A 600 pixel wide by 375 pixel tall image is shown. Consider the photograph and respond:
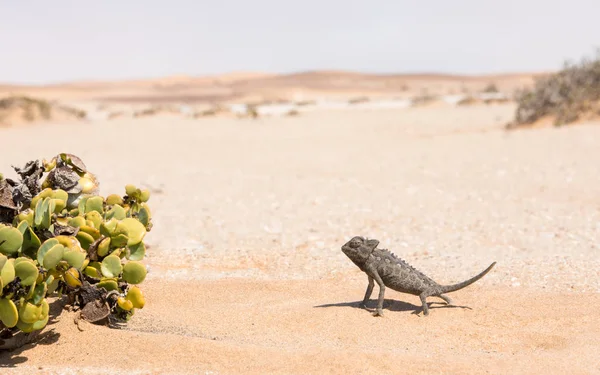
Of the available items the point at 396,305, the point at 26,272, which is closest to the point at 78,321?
the point at 26,272

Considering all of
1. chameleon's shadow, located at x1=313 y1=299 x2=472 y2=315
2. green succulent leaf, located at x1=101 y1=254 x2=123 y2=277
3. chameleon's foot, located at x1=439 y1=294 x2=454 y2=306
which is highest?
green succulent leaf, located at x1=101 y1=254 x2=123 y2=277

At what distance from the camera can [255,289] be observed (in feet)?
20.4

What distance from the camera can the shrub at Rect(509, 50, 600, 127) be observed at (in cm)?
1997

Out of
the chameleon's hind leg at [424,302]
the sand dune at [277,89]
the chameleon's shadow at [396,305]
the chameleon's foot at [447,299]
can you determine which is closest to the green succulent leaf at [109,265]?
the chameleon's shadow at [396,305]

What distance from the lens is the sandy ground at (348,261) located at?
443 centimetres

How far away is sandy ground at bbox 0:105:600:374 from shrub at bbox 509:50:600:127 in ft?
10.2

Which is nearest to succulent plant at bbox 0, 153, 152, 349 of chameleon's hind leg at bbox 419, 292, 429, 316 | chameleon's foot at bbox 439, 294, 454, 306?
chameleon's hind leg at bbox 419, 292, 429, 316

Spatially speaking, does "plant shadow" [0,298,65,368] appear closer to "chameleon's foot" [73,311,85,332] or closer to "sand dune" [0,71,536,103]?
"chameleon's foot" [73,311,85,332]

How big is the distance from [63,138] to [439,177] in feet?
41.8

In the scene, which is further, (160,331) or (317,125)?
(317,125)

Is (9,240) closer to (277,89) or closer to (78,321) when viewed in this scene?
(78,321)

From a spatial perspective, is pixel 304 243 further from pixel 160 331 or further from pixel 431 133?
pixel 431 133

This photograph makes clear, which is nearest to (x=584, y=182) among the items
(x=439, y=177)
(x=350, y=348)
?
(x=439, y=177)

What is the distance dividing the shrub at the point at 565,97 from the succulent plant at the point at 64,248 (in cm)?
1683
